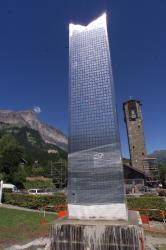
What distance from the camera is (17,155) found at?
3844 centimetres

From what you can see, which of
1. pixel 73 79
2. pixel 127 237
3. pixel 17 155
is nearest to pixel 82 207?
pixel 127 237

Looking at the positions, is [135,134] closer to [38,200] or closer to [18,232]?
[38,200]

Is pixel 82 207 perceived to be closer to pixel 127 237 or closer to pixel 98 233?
pixel 98 233

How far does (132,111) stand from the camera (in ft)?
154

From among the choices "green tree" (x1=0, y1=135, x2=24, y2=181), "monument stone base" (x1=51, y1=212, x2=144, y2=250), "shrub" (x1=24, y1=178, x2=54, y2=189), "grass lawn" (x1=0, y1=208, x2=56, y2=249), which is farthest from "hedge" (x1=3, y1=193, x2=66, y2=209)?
"shrub" (x1=24, y1=178, x2=54, y2=189)

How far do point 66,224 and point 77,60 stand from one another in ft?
15.1

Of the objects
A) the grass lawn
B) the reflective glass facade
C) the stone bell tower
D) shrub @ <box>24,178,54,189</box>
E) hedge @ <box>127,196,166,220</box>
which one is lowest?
the grass lawn

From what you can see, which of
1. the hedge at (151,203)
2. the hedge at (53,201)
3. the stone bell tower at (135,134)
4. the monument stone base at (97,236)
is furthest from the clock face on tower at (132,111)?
the monument stone base at (97,236)

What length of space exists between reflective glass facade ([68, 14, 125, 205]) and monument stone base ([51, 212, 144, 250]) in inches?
35.9

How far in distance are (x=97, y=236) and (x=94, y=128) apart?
2.52 metres

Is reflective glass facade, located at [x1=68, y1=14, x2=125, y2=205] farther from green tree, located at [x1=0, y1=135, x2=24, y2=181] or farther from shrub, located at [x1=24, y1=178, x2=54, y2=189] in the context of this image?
shrub, located at [x1=24, y1=178, x2=54, y2=189]

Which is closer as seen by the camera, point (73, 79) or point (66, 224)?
point (66, 224)

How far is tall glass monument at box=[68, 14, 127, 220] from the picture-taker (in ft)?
16.6

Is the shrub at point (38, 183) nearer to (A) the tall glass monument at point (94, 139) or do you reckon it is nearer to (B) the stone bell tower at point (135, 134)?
(B) the stone bell tower at point (135, 134)
